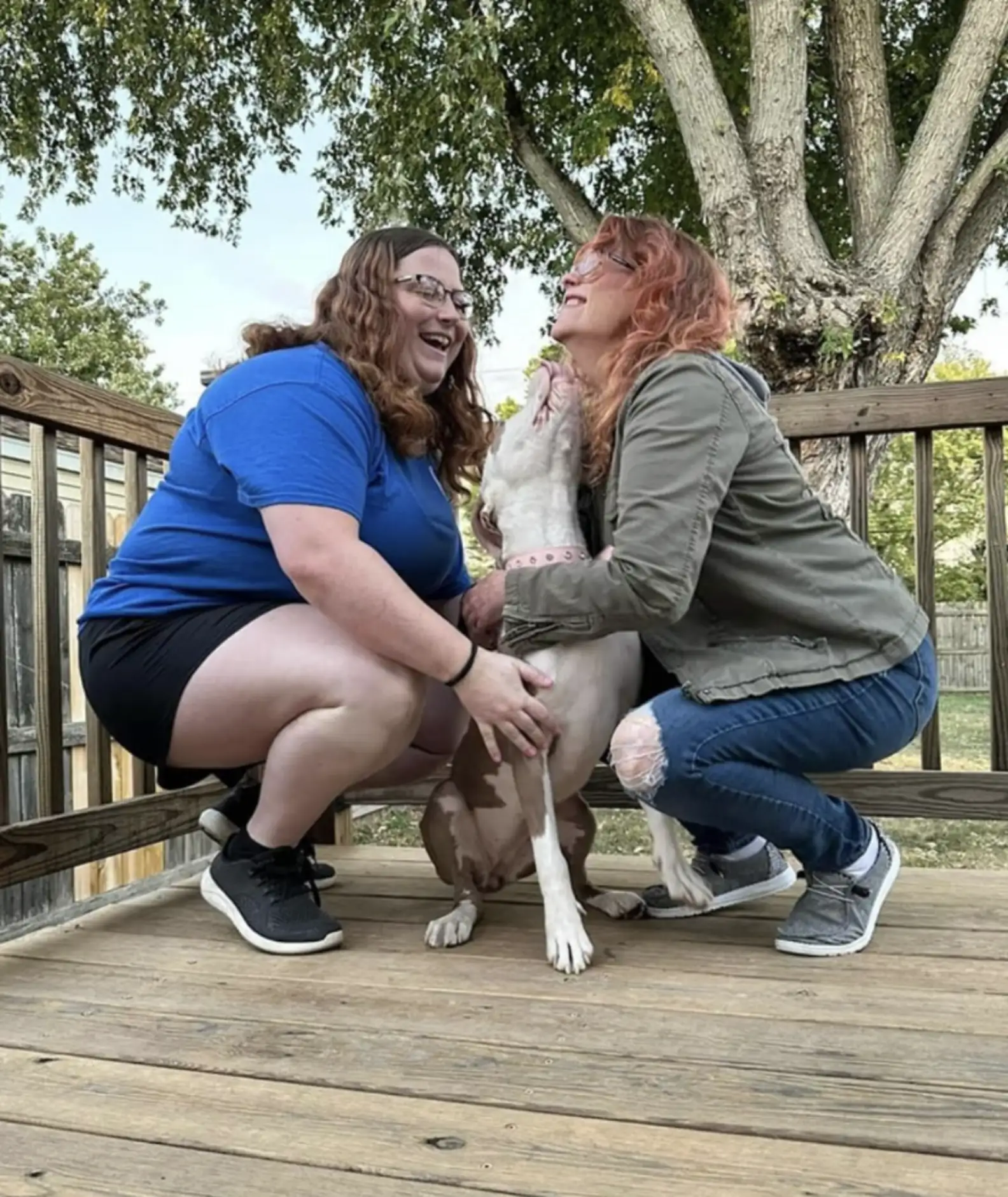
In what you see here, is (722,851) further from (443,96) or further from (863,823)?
(443,96)

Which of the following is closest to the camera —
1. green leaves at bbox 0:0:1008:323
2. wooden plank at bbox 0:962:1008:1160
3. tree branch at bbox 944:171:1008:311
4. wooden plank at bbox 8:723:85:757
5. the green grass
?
wooden plank at bbox 0:962:1008:1160

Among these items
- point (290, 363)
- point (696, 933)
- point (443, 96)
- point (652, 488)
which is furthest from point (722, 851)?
point (443, 96)

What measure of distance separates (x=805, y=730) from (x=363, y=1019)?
2.69 feet

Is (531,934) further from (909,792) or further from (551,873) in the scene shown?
(909,792)

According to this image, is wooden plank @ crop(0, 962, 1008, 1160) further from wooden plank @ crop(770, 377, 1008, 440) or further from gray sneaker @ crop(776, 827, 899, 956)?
wooden plank @ crop(770, 377, 1008, 440)

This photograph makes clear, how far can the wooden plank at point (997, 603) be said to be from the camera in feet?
7.53

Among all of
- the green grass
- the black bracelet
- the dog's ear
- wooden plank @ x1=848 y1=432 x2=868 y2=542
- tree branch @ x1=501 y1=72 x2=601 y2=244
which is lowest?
the green grass

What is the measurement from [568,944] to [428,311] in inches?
45.0

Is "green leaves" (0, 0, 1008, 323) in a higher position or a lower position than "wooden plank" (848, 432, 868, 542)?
higher

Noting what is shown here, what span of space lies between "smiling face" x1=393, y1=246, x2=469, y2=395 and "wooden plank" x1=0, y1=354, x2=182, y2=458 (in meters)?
0.66

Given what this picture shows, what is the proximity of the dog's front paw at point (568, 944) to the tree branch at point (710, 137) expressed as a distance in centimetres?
500

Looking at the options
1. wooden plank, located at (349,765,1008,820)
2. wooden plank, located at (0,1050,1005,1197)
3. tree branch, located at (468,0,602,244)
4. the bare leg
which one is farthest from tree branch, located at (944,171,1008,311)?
wooden plank, located at (0,1050,1005,1197)

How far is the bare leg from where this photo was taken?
1758 mm

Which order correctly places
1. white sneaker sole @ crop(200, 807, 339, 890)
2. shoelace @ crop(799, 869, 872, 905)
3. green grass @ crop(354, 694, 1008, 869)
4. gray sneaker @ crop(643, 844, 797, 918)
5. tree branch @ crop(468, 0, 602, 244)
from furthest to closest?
tree branch @ crop(468, 0, 602, 244) < green grass @ crop(354, 694, 1008, 869) < white sneaker sole @ crop(200, 807, 339, 890) < gray sneaker @ crop(643, 844, 797, 918) < shoelace @ crop(799, 869, 872, 905)
